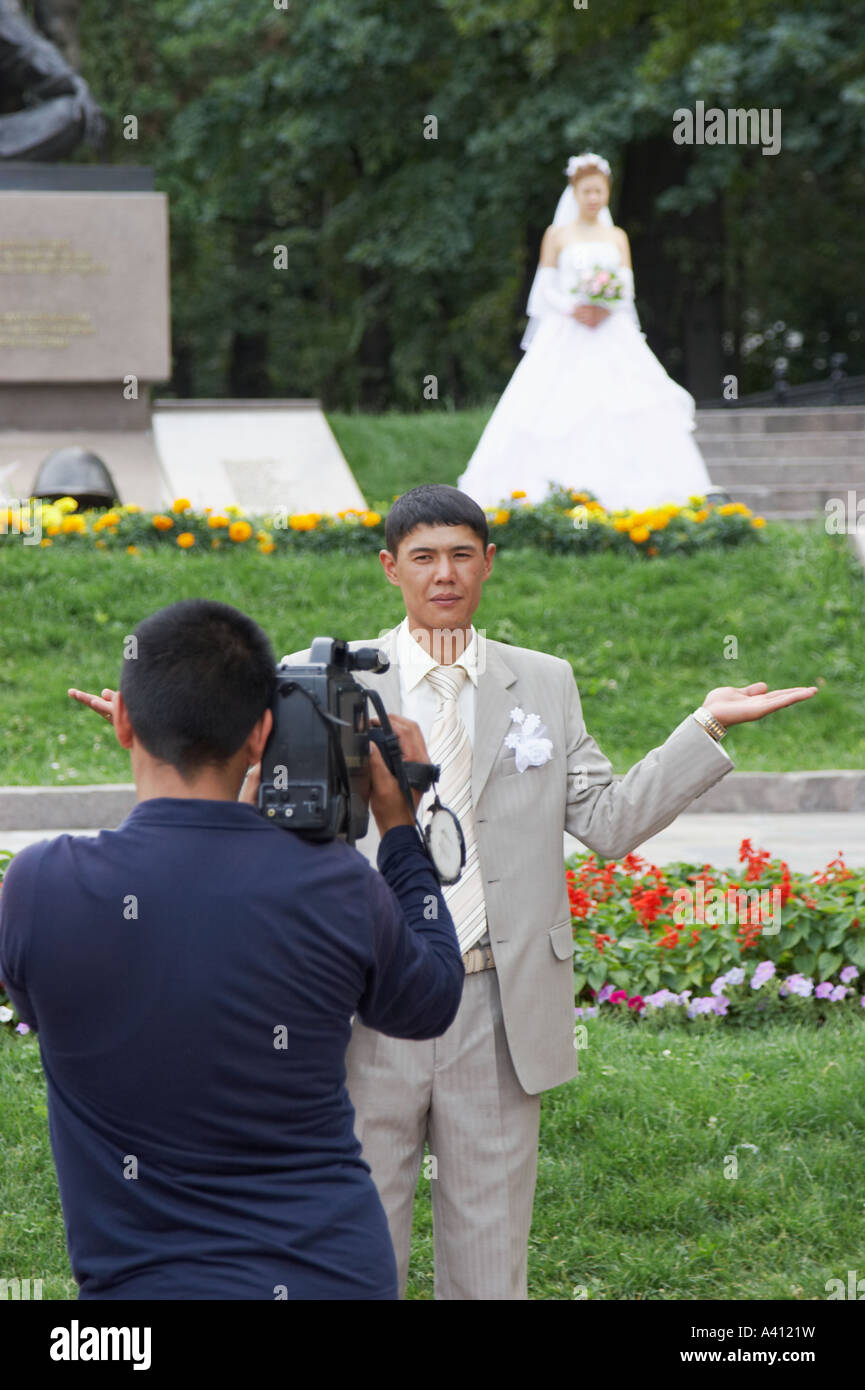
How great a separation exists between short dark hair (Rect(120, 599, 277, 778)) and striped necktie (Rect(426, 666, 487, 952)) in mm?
990

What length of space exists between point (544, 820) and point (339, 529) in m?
8.07

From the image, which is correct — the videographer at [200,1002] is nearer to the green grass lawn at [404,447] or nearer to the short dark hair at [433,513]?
the short dark hair at [433,513]

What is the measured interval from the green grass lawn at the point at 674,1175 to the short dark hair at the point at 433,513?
1892 mm

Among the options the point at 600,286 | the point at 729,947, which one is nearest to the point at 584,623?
the point at 600,286

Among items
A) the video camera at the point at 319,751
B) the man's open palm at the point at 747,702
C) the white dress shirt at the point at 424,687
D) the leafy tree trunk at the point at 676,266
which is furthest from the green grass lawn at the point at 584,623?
the leafy tree trunk at the point at 676,266

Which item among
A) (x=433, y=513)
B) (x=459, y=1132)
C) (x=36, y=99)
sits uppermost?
(x=36, y=99)

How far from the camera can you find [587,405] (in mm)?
12734

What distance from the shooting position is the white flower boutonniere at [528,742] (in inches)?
122

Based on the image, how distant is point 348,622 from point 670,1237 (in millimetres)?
5995

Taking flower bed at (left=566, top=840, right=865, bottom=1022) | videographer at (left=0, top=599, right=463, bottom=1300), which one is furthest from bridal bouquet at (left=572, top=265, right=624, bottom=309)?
videographer at (left=0, top=599, right=463, bottom=1300)

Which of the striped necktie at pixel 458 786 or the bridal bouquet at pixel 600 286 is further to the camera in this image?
the bridal bouquet at pixel 600 286

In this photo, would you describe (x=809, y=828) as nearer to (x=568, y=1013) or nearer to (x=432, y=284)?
(x=568, y=1013)

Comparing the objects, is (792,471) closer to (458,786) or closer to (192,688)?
(458,786)
